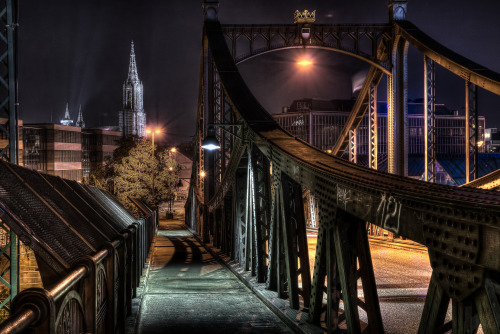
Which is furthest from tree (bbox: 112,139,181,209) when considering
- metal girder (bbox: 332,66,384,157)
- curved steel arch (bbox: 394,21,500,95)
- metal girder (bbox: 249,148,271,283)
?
metal girder (bbox: 249,148,271,283)

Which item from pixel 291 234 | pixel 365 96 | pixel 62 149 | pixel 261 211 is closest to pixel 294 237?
pixel 291 234

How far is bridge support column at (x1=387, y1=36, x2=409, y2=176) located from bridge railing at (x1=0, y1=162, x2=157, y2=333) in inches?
535

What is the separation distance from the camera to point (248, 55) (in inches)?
703

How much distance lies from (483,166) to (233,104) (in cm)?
5680

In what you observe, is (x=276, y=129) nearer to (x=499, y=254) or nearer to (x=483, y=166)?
(x=499, y=254)

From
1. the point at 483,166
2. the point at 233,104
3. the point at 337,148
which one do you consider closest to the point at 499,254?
the point at 233,104

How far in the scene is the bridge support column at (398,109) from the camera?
17453 mm

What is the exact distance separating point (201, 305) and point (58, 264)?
16.2 feet

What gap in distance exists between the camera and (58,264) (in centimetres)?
355

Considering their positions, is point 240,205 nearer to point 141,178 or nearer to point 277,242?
point 277,242

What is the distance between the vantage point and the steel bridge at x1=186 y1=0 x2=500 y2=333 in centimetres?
→ 316

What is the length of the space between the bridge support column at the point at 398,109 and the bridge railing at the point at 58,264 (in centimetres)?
1359

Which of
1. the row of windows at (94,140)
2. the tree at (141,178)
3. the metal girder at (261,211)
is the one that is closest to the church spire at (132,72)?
the row of windows at (94,140)

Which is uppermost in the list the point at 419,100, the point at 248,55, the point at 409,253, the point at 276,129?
the point at 419,100
